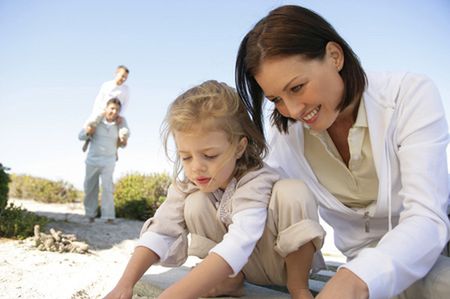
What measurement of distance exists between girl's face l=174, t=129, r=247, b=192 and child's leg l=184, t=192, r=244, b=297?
0.21 ft

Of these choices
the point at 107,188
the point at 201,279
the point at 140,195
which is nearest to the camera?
the point at 201,279

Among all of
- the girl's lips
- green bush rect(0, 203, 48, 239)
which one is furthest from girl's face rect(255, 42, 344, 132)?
green bush rect(0, 203, 48, 239)

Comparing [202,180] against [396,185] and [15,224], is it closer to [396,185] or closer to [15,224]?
[396,185]

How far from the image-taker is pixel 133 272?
1.83 metres

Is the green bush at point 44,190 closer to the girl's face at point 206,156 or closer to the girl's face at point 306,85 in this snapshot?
the girl's face at point 206,156

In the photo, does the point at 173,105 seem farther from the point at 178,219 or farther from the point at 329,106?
the point at 329,106

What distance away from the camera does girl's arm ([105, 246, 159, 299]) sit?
1.76m

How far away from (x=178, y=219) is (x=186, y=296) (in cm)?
51

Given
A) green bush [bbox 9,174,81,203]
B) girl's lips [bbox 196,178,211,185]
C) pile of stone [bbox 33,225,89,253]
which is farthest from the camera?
green bush [bbox 9,174,81,203]

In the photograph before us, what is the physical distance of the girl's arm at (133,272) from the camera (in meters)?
1.76

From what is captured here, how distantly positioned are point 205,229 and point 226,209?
156 mm

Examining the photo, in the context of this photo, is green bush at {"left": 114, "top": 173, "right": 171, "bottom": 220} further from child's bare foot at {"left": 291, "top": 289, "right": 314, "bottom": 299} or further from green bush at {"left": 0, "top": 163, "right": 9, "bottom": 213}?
child's bare foot at {"left": 291, "top": 289, "right": 314, "bottom": 299}

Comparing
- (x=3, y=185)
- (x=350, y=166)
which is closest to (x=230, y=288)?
(x=350, y=166)

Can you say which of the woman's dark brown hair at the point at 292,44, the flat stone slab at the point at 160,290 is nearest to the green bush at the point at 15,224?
the flat stone slab at the point at 160,290
